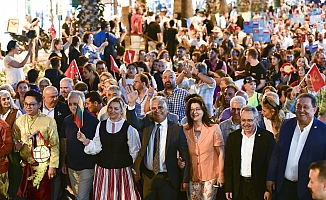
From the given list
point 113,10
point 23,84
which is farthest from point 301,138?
point 113,10

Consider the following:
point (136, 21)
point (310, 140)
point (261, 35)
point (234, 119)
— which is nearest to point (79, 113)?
point (234, 119)

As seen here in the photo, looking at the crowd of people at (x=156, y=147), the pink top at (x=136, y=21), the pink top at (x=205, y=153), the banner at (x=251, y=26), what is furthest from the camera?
the pink top at (x=136, y=21)

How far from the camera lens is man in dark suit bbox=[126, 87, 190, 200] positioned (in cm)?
782

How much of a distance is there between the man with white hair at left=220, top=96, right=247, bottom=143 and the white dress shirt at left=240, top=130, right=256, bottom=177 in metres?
0.66

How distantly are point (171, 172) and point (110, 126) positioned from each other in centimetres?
95

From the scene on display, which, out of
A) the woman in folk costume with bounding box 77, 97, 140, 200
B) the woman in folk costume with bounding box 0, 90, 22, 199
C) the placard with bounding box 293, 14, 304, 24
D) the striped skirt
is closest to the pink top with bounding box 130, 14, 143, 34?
the placard with bounding box 293, 14, 304, 24

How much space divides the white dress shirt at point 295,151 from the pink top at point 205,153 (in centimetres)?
95

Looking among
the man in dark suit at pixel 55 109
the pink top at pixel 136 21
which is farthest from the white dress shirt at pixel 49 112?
the pink top at pixel 136 21

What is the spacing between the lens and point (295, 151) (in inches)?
281

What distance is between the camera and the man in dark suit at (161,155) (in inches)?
308

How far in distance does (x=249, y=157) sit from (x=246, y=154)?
0.17 ft

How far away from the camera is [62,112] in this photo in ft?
29.4

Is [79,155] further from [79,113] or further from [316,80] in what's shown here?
[316,80]

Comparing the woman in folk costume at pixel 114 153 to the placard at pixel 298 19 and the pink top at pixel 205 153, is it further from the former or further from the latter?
the placard at pixel 298 19
